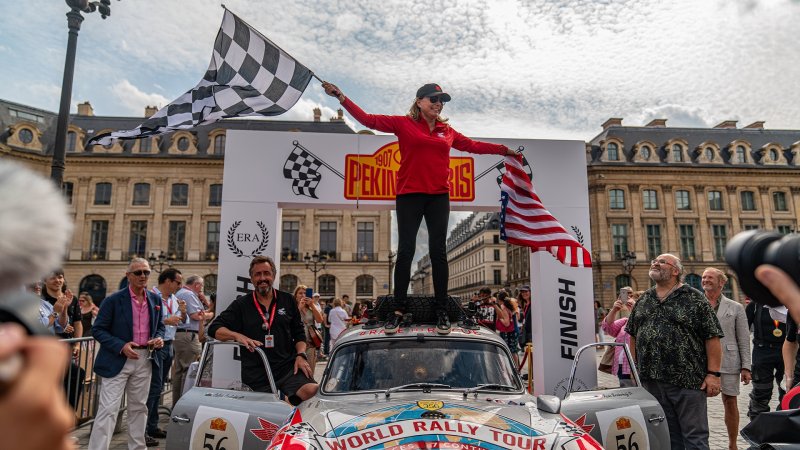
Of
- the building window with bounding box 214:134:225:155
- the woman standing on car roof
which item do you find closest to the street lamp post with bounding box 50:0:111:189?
the woman standing on car roof

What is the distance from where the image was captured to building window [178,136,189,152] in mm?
50500

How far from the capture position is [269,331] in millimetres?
4941

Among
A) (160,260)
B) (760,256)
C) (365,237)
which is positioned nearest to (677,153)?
(365,237)

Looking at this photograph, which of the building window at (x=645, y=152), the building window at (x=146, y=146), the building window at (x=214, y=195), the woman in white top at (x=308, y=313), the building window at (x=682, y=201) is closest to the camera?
the woman in white top at (x=308, y=313)

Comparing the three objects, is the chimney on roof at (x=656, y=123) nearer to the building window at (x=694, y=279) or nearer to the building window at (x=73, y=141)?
the building window at (x=694, y=279)

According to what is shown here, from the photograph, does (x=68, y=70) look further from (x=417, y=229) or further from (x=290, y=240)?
(x=290, y=240)

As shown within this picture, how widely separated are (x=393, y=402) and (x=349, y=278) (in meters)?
45.2

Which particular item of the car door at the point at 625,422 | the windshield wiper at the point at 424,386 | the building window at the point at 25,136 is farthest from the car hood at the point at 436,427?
the building window at the point at 25,136

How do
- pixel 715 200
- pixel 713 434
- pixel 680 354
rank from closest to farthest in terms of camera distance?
pixel 680 354 < pixel 713 434 < pixel 715 200

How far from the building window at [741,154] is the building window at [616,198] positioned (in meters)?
13.3

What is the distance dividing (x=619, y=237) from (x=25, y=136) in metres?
58.9

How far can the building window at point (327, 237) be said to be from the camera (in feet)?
160

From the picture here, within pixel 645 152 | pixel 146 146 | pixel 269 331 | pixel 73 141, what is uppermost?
pixel 645 152

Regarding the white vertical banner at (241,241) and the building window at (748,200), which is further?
the building window at (748,200)
